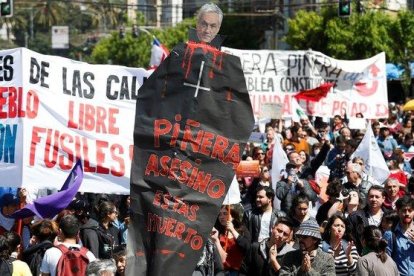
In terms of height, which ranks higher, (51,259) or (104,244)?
(51,259)

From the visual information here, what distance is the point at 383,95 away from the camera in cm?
2422

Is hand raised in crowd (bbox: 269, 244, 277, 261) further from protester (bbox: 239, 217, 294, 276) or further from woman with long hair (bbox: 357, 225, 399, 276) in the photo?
woman with long hair (bbox: 357, 225, 399, 276)

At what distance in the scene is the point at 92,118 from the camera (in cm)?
1172

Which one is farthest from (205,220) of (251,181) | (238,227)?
(251,181)

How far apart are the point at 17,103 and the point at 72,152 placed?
64cm

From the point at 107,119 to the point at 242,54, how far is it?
1330 centimetres

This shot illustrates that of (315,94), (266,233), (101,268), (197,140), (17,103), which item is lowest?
(315,94)

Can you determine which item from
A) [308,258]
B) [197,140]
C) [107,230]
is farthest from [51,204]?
[197,140]

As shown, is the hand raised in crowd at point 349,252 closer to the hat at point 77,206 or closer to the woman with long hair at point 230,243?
the woman with long hair at point 230,243

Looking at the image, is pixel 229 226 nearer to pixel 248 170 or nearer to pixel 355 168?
pixel 355 168

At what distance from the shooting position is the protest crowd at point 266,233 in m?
8.75

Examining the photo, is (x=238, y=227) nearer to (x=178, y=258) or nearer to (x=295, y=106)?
(x=178, y=258)

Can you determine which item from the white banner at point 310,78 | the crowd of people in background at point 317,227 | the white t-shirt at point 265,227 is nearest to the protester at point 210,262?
the crowd of people in background at point 317,227

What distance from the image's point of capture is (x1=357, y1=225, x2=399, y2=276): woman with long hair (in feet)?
30.4
